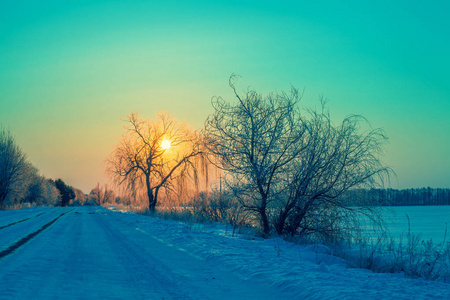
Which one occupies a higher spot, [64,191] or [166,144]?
[166,144]

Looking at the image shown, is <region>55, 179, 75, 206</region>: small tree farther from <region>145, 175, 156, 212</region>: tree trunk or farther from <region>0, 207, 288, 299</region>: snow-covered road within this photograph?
<region>0, 207, 288, 299</region>: snow-covered road

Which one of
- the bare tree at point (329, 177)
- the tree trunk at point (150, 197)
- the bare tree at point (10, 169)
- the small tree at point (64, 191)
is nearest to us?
the bare tree at point (329, 177)

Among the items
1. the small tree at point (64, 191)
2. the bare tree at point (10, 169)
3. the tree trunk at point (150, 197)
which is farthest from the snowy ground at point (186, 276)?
the small tree at point (64, 191)

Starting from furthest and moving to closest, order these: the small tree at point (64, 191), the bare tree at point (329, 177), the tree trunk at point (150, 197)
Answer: the small tree at point (64, 191), the tree trunk at point (150, 197), the bare tree at point (329, 177)

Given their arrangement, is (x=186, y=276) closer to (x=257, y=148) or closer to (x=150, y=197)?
(x=257, y=148)

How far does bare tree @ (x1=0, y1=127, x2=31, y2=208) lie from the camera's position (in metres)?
44.8

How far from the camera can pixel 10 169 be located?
150ft

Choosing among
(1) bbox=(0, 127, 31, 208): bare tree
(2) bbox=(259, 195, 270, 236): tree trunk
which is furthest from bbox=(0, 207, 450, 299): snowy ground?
(1) bbox=(0, 127, 31, 208): bare tree

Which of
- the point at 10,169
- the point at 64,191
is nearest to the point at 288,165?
the point at 10,169

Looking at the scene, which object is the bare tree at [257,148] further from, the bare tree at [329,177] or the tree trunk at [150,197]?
the tree trunk at [150,197]

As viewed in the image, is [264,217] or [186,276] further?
Answer: [264,217]

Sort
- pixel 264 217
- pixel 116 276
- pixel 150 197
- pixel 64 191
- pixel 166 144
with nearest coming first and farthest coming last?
pixel 116 276
pixel 264 217
pixel 166 144
pixel 150 197
pixel 64 191

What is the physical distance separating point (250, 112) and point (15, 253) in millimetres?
8352

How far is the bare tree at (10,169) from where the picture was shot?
1766 inches
